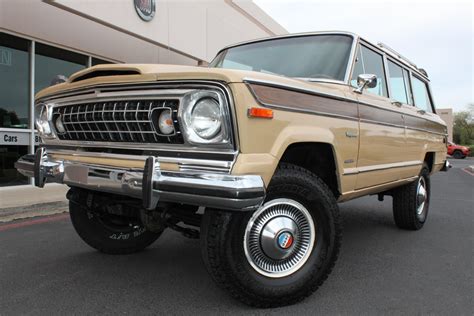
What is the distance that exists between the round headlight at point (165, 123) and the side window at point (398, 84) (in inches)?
107

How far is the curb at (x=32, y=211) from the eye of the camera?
213 inches

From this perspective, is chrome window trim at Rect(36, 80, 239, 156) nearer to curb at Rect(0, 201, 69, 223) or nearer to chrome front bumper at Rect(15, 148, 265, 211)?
chrome front bumper at Rect(15, 148, 265, 211)

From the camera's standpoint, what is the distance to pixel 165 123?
2293mm

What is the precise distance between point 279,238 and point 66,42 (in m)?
6.08

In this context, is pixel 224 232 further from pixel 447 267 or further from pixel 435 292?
pixel 447 267

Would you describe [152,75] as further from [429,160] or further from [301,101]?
[429,160]

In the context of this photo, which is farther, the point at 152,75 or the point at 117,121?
the point at 117,121

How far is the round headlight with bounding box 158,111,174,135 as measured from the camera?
227cm

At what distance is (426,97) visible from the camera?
5.70 metres

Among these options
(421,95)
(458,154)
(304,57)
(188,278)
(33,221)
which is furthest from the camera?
(458,154)

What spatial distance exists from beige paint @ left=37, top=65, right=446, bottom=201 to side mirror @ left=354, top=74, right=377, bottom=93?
104 mm

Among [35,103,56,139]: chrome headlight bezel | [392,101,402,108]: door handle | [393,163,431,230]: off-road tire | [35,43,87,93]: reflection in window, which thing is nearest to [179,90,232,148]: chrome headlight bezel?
[35,103,56,139]: chrome headlight bezel

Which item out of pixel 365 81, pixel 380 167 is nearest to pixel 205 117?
pixel 365 81

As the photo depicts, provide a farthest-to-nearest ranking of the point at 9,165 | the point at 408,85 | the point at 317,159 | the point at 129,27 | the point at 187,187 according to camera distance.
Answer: the point at 129,27
the point at 9,165
the point at 408,85
the point at 317,159
the point at 187,187
